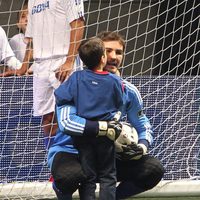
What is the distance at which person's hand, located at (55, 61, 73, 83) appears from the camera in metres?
4.15

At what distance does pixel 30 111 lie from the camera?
15.5 feet

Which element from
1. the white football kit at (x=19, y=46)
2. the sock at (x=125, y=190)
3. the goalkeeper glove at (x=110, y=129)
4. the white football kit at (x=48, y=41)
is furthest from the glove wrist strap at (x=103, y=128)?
the white football kit at (x=19, y=46)

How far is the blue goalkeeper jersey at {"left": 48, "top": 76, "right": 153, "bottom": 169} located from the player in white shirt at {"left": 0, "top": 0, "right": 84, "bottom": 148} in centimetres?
67

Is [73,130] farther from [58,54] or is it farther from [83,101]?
[58,54]

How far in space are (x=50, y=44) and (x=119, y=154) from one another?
3.83 feet

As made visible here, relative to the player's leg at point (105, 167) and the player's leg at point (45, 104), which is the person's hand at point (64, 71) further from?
the player's leg at point (105, 167)

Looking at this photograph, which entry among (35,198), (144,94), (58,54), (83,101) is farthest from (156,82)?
(83,101)

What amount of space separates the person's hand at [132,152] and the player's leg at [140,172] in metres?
0.05

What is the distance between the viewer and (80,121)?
3277 millimetres

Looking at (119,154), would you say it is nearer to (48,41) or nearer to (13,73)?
(48,41)

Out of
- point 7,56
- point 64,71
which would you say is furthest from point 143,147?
point 7,56

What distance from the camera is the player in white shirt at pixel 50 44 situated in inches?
165

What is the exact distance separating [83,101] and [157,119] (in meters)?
1.63

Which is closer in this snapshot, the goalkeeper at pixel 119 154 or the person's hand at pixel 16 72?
the goalkeeper at pixel 119 154
